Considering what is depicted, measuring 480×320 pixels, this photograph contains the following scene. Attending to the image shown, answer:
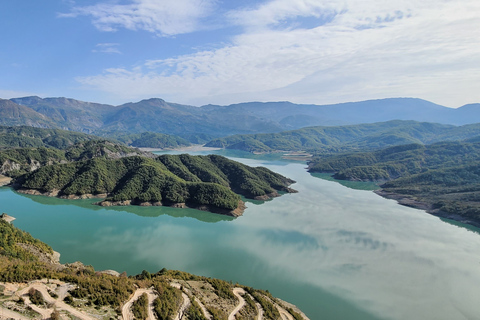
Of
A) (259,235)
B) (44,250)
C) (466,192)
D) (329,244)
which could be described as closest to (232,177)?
(259,235)

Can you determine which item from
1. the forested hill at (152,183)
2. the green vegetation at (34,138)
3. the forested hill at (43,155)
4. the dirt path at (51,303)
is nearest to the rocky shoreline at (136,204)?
the forested hill at (152,183)

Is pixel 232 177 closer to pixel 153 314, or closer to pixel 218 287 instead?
pixel 218 287

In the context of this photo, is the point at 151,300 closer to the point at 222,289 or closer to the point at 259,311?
the point at 222,289

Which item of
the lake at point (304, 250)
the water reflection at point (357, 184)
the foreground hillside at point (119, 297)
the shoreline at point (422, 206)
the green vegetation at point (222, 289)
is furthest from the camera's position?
the water reflection at point (357, 184)

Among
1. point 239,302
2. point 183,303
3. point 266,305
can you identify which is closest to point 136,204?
point 239,302

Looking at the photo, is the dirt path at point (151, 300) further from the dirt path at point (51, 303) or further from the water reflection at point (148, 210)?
the water reflection at point (148, 210)

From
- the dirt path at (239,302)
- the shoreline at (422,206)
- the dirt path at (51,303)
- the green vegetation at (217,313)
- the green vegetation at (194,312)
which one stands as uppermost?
the dirt path at (51,303)
